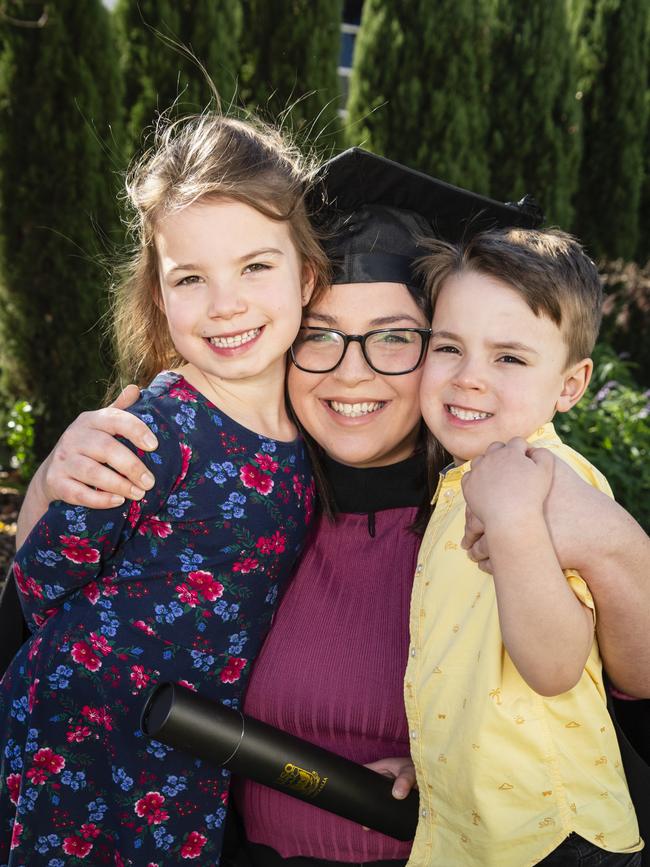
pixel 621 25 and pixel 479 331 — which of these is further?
pixel 621 25

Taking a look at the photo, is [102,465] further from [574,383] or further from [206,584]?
[574,383]

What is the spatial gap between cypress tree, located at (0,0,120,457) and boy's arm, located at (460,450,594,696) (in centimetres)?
379

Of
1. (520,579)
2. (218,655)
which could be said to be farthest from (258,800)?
(520,579)

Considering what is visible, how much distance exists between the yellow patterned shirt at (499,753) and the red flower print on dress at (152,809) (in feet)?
1.69

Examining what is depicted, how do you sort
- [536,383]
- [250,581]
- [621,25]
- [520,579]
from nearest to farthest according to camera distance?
[520,579] → [536,383] → [250,581] → [621,25]

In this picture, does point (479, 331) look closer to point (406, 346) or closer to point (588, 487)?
point (406, 346)

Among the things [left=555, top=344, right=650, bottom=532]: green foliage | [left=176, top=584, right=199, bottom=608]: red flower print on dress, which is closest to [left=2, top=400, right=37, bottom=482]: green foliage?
[left=555, top=344, right=650, bottom=532]: green foliage

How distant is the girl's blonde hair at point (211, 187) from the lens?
2018 mm

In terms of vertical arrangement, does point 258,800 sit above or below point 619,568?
below

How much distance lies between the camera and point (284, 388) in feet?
7.36

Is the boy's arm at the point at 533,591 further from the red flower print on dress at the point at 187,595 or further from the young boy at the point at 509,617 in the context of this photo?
the red flower print on dress at the point at 187,595

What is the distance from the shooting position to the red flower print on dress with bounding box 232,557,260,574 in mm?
1924

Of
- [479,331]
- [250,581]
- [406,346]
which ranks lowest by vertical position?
[250,581]

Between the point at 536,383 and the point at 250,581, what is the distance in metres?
0.73
